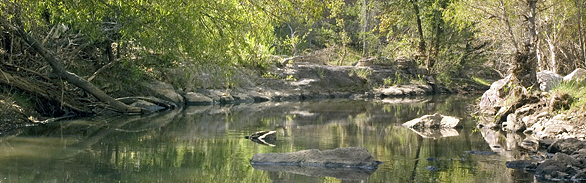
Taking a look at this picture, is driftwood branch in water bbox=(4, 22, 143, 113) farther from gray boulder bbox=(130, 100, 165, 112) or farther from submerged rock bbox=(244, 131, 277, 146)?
submerged rock bbox=(244, 131, 277, 146)

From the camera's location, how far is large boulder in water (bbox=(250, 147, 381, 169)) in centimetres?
863

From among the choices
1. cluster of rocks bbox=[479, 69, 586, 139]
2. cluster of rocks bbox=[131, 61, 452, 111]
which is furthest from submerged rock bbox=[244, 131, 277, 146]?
cluster of rocks bbox=[131, 61, 452, 111]

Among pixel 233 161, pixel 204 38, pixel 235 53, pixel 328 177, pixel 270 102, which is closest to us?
pixel 328 177

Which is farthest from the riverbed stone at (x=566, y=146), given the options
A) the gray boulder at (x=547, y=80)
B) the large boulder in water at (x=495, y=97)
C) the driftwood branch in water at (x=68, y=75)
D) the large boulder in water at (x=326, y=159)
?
the driftwood branch in water at (x=68, y=75)

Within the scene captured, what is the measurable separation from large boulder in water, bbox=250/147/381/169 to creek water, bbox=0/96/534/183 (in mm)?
234

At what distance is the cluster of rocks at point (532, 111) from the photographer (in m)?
12.1

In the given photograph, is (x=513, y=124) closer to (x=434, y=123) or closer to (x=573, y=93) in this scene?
(x=573, y=93)

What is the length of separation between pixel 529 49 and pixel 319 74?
14.1 m

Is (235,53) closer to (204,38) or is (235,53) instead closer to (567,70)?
(204,38)

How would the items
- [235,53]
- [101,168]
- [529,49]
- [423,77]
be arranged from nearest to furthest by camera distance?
[101,168] < [235,53] < [529,49] < [423,77]

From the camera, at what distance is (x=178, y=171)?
8.27 meters

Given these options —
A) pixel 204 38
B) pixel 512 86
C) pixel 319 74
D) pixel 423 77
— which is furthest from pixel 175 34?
pixel 423 77

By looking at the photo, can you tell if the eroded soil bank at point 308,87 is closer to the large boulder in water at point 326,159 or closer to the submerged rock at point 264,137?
the submerged rock at point 264,137

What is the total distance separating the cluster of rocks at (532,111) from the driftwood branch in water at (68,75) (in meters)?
9.79
